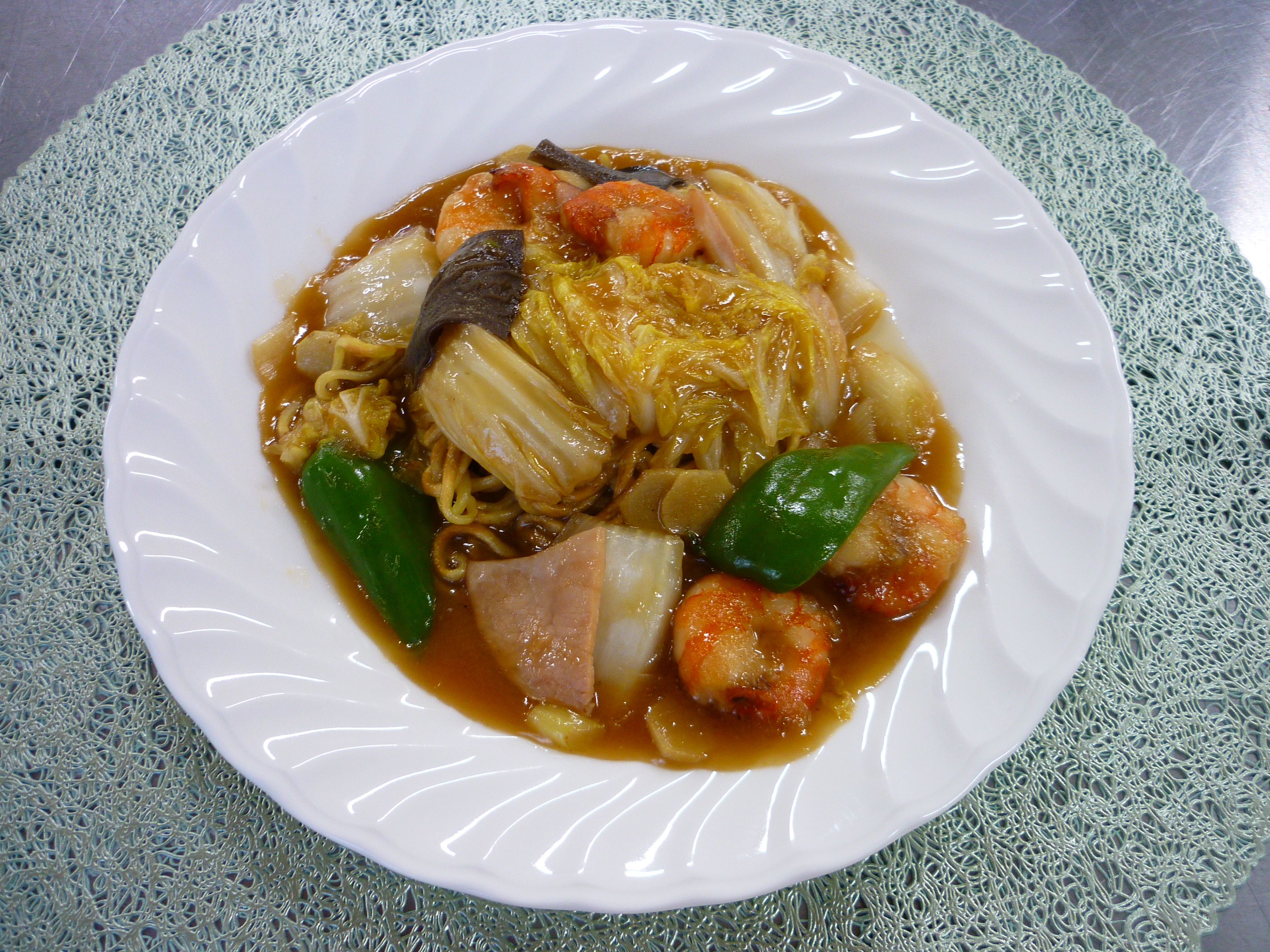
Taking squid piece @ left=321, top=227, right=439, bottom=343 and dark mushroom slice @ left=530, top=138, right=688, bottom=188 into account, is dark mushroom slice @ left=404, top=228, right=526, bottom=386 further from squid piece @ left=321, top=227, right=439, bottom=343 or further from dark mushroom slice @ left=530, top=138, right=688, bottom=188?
dark mushroom slice @ left=530, top=138, right=688, bottom=188

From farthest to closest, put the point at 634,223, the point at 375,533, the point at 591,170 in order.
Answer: the point at 591,170, the point at 634,223, the point at 375,533

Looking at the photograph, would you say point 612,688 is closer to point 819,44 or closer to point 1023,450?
point 1023,450

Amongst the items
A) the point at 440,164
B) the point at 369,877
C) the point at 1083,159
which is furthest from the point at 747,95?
the point at 369,877

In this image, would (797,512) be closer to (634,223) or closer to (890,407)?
(890,407)

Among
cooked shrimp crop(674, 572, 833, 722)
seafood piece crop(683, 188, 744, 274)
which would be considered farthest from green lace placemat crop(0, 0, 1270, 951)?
seafood piece crop(683, 188, 744, 274)

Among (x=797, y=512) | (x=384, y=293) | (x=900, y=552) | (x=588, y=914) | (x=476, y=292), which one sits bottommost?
(x=588, y=914)

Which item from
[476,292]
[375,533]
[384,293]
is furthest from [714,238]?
[375,533]
